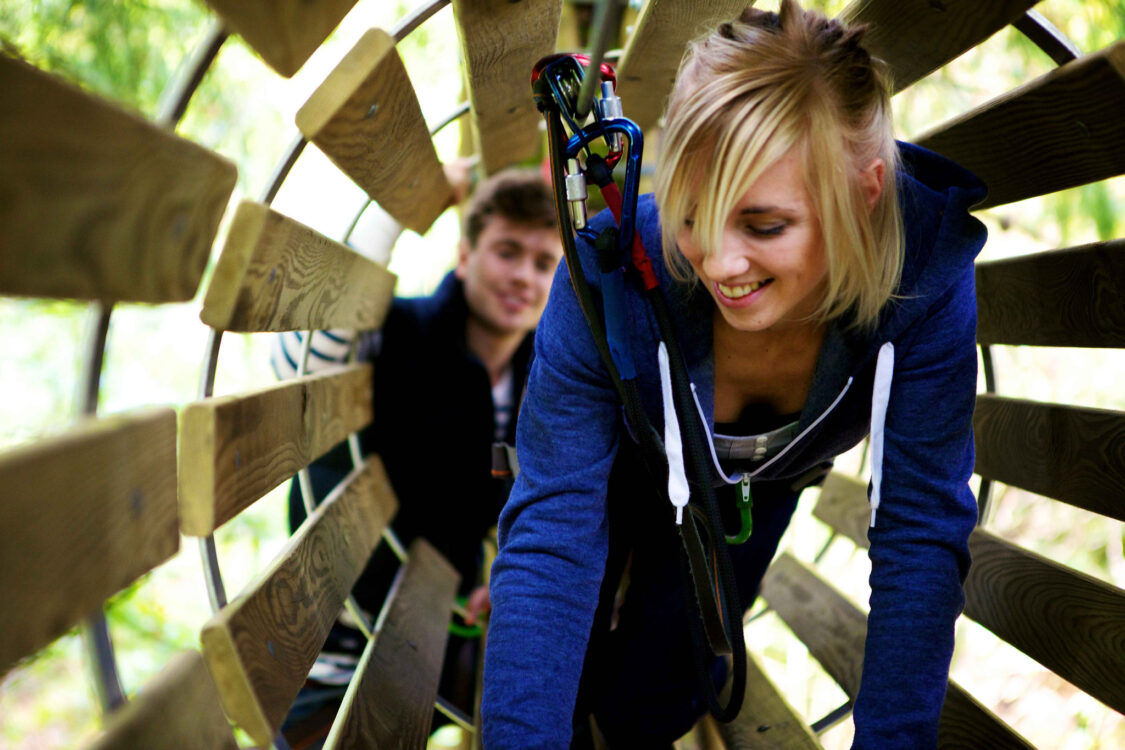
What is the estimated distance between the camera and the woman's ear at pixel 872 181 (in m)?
1.13

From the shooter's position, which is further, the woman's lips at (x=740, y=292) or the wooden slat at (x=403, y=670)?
the wooden slat at (x=403, y=670)

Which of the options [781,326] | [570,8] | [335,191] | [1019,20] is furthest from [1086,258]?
[335,191]

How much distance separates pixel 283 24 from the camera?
91cm

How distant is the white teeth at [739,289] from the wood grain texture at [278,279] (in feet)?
1.86

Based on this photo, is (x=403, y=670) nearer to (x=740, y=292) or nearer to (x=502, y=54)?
(x=740, y=292)

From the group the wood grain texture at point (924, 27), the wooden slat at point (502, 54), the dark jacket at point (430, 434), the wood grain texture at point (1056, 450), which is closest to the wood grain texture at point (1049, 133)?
the wood grain texture at point (924, 27)

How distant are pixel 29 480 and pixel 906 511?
3.38ft

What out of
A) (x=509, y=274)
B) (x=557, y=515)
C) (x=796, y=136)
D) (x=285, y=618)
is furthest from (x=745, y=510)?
(x=509, y=274)

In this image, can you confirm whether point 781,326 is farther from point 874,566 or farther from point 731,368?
point 874,566

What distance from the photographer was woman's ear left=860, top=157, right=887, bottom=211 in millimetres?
1126

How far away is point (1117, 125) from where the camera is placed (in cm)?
117

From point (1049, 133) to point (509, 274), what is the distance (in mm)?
1448

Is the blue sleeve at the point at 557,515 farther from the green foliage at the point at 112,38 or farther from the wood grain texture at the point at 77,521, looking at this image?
the green foliage at the point at 112,38

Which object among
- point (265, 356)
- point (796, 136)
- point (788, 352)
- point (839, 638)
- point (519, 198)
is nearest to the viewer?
point (796, 136)
